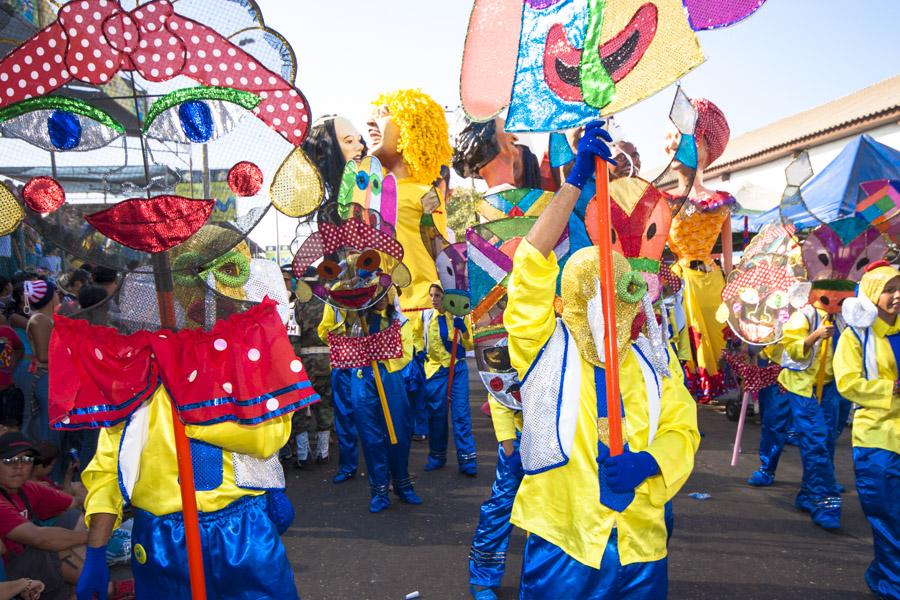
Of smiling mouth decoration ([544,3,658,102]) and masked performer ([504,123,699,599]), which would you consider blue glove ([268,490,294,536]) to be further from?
smiling mouth decoration ([544,3,658,102])

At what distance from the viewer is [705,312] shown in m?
7.95

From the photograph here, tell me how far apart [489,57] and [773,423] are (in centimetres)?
456

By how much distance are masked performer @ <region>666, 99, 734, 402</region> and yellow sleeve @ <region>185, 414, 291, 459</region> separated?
212 inches

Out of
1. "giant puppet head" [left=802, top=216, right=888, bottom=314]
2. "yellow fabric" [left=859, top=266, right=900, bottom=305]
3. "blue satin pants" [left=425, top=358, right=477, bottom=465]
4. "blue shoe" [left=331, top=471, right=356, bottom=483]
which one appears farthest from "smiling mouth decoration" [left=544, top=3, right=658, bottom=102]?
"blue shoe" [left=331, top=471, right=356, bottom=483]

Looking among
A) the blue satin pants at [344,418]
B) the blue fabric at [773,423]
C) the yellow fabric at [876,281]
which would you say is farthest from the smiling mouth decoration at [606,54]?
the blue fabric at [773,423]

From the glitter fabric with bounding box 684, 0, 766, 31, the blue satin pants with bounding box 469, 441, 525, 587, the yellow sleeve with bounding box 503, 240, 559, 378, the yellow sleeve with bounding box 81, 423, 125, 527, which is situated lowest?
the blue satin pants with bounding box 469, 441, 525, 587

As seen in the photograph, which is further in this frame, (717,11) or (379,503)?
(379,503)

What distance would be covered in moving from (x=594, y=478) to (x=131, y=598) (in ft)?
8.85

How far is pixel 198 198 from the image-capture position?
6.36 feet

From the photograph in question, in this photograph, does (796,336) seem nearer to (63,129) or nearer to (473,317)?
(473,317)

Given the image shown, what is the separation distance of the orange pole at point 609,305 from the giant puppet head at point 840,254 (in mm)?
3235

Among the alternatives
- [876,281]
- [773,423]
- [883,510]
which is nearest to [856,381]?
[876,281]

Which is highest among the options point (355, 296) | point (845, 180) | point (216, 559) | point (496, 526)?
point (845, 180)

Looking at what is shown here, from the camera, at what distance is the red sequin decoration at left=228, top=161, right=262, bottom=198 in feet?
6.39
